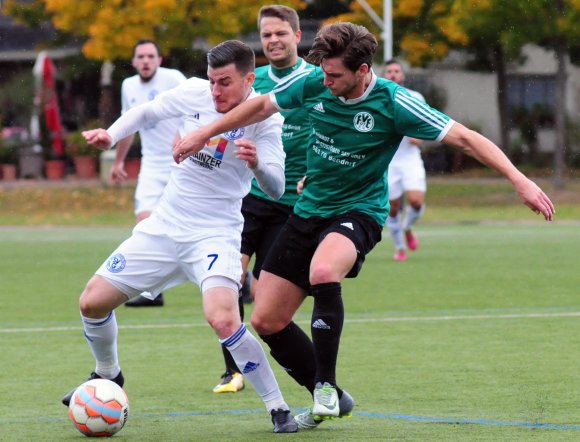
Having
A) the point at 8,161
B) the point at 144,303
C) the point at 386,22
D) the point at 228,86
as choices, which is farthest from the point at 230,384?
the point at 8,161

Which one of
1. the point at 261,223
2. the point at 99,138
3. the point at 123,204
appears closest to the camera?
the point at 99,138

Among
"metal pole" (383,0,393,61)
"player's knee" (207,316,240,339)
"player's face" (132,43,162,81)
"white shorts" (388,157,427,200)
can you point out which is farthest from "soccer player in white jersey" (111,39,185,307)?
"metal pole" (383,0,393,61)

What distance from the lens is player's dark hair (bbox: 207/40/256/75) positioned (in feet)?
23.0

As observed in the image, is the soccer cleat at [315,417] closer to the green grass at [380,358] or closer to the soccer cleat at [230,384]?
the green grass at [380,358]

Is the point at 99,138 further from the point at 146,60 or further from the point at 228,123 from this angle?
the point at 146,60

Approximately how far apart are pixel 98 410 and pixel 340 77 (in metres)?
2.11

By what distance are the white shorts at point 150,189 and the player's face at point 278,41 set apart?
4337mm

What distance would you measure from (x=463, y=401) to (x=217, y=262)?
169 cm

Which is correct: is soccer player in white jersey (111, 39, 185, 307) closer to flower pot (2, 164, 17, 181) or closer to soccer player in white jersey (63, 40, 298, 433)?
soccer player in white jersey (63, 40, 298, 433)

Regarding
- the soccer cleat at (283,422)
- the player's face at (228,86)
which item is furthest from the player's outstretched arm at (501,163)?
the soccer cleat at (283,422)

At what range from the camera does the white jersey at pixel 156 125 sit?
12.8 meters

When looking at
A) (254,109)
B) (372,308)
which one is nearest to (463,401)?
(254,109)

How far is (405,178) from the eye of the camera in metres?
17.1

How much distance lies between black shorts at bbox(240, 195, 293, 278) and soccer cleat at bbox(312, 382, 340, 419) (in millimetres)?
2328
